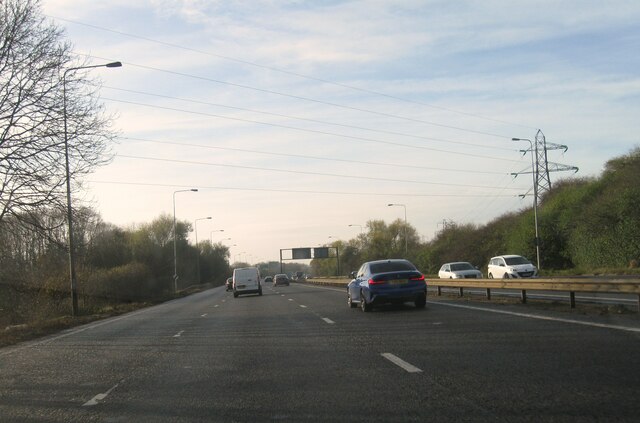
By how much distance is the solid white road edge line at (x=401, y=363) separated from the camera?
923 centimetres

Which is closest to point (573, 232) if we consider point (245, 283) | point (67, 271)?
point (245, 283)

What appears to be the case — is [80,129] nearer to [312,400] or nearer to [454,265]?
[312,400]

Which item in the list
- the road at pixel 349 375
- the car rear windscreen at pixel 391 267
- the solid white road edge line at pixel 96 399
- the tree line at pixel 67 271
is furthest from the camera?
the tree line at pixel 67 271

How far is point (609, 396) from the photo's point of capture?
6910 mm

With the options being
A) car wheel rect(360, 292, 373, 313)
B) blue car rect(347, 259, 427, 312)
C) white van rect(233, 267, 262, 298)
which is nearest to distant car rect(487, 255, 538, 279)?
white van rect(233, 267, 262, 298)

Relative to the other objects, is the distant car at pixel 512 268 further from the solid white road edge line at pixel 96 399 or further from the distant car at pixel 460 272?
the solid white road edge line at pixel 96 399

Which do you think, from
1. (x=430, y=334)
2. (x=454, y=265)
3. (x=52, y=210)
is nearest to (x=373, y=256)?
(x=454, y=265)

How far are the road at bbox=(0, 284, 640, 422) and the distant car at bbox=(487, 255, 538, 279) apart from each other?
20170 mm

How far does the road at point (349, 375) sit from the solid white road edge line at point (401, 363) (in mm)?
63

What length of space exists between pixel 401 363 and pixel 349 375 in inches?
43.8

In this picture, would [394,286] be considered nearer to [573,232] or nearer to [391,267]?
[391,267]

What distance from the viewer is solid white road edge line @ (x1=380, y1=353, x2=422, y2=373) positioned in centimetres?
923

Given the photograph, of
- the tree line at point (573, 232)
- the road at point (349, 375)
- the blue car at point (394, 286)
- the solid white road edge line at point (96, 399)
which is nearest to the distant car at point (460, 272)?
the tree line at point (573, 232)

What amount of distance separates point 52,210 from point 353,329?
13.3m
